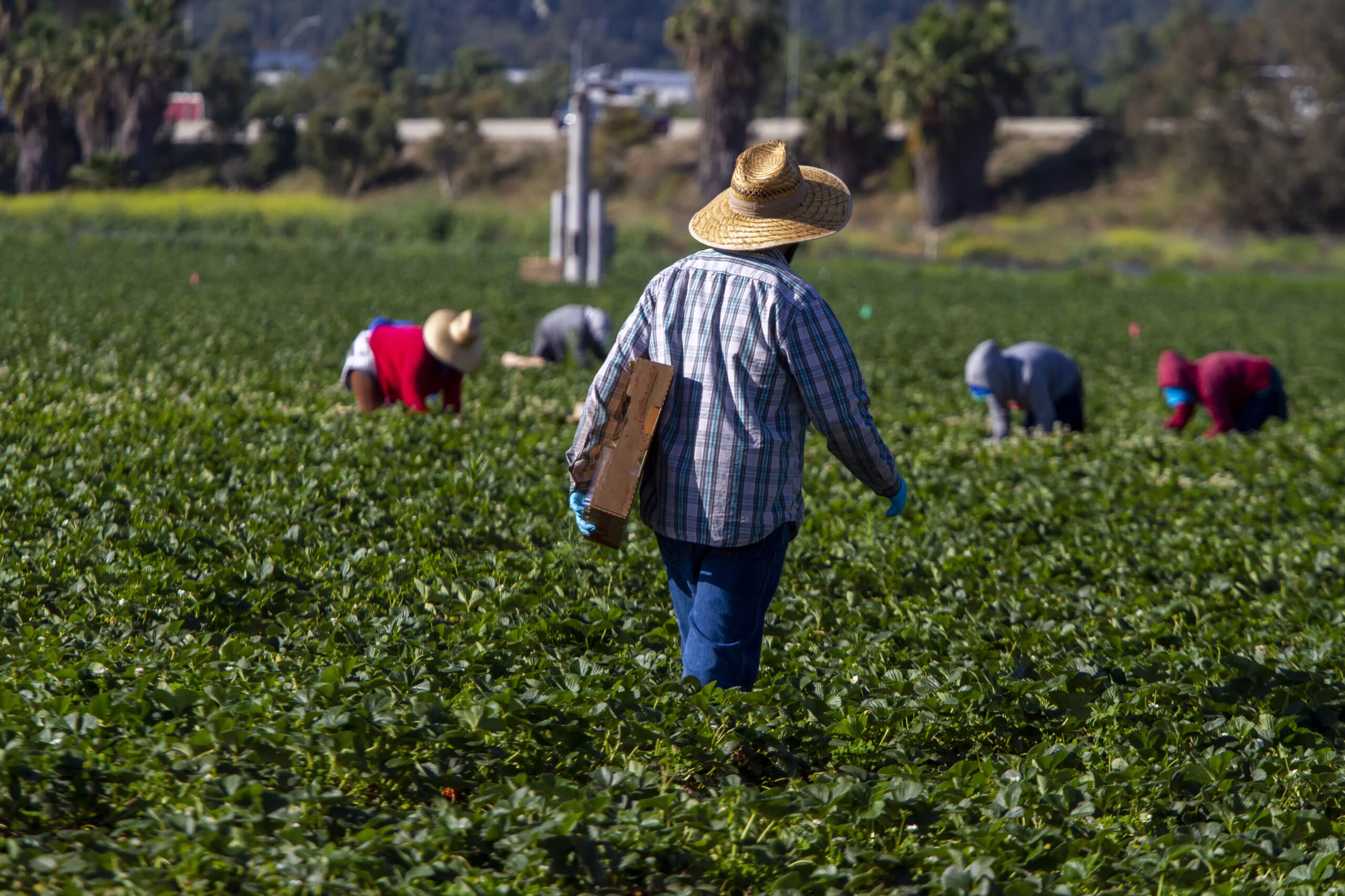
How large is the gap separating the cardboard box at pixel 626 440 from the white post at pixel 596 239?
87.1 ft

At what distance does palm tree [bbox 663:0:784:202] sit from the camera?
57094mm

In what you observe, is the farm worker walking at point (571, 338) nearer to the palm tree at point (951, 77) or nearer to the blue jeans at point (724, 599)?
the blue jeans at point (724, 599)

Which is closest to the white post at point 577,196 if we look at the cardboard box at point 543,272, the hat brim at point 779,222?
the cardboard box at point 543,272

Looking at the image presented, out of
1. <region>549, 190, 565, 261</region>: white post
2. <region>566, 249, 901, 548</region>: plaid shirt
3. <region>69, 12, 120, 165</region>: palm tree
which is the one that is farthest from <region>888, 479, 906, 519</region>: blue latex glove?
<region>69, 12, 120, 165</region>: palm tree

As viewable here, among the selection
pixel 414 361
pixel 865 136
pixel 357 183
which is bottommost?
pixel 357 183

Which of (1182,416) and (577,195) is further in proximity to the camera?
(577,195)

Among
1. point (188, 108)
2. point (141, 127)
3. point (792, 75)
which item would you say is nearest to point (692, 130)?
point (792, 75)

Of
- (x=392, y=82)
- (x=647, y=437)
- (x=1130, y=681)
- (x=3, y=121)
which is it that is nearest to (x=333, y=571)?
(x=647, y=437)

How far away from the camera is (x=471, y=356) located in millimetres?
9328

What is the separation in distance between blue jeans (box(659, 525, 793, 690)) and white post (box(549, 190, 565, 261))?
26.7 metres

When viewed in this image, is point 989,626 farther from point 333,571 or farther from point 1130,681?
point 333,571

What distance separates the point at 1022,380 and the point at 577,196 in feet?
69.9

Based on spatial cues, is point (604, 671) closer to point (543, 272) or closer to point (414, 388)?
point (414, 388)

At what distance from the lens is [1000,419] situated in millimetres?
11023
